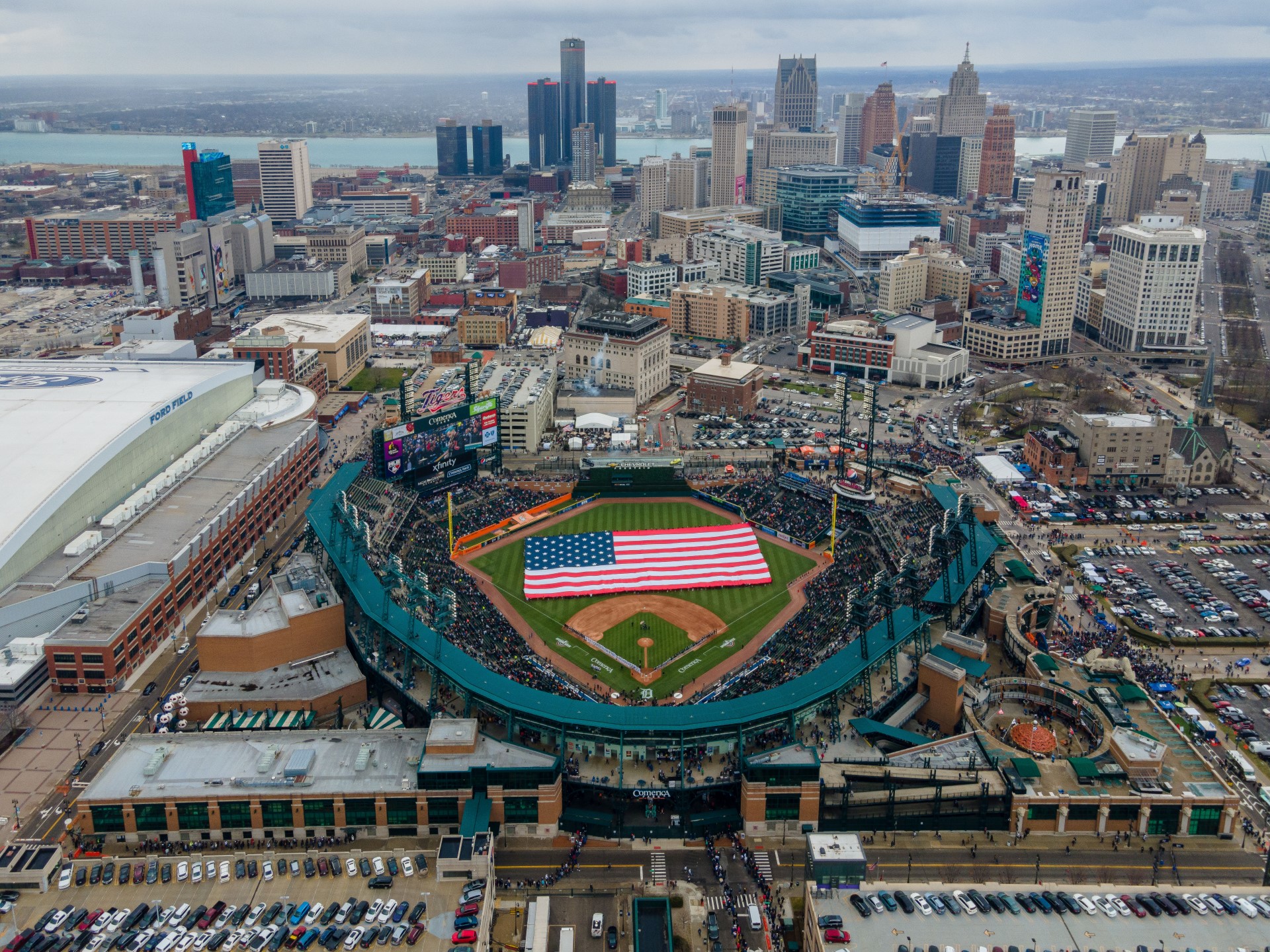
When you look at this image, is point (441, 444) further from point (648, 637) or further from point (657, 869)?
point (657, 869)

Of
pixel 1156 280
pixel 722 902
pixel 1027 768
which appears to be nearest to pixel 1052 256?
pixel 1156 280

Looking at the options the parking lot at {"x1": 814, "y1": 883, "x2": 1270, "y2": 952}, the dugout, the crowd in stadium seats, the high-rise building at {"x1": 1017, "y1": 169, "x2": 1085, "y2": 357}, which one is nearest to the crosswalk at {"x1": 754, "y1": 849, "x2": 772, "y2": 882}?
the parking lot at {"x1": 814, "y1": 883, "x2": 1270, "y2": 952}

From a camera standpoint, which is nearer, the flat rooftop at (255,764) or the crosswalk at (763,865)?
the crosswalk at (763,865)

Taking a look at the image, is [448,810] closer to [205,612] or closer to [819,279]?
[205,612]

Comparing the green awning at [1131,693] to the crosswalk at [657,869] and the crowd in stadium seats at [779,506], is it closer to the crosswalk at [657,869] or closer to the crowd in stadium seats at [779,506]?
the crosswalk at [657,869]

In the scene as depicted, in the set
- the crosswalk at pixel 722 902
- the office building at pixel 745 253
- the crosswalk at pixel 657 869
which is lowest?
the crosswalk at pixel 657 869

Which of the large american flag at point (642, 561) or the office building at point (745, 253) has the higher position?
the office building at point (745, 253)

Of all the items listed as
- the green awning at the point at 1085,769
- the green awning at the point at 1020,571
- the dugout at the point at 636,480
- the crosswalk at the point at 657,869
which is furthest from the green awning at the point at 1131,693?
the dugout at the point at 636,480
